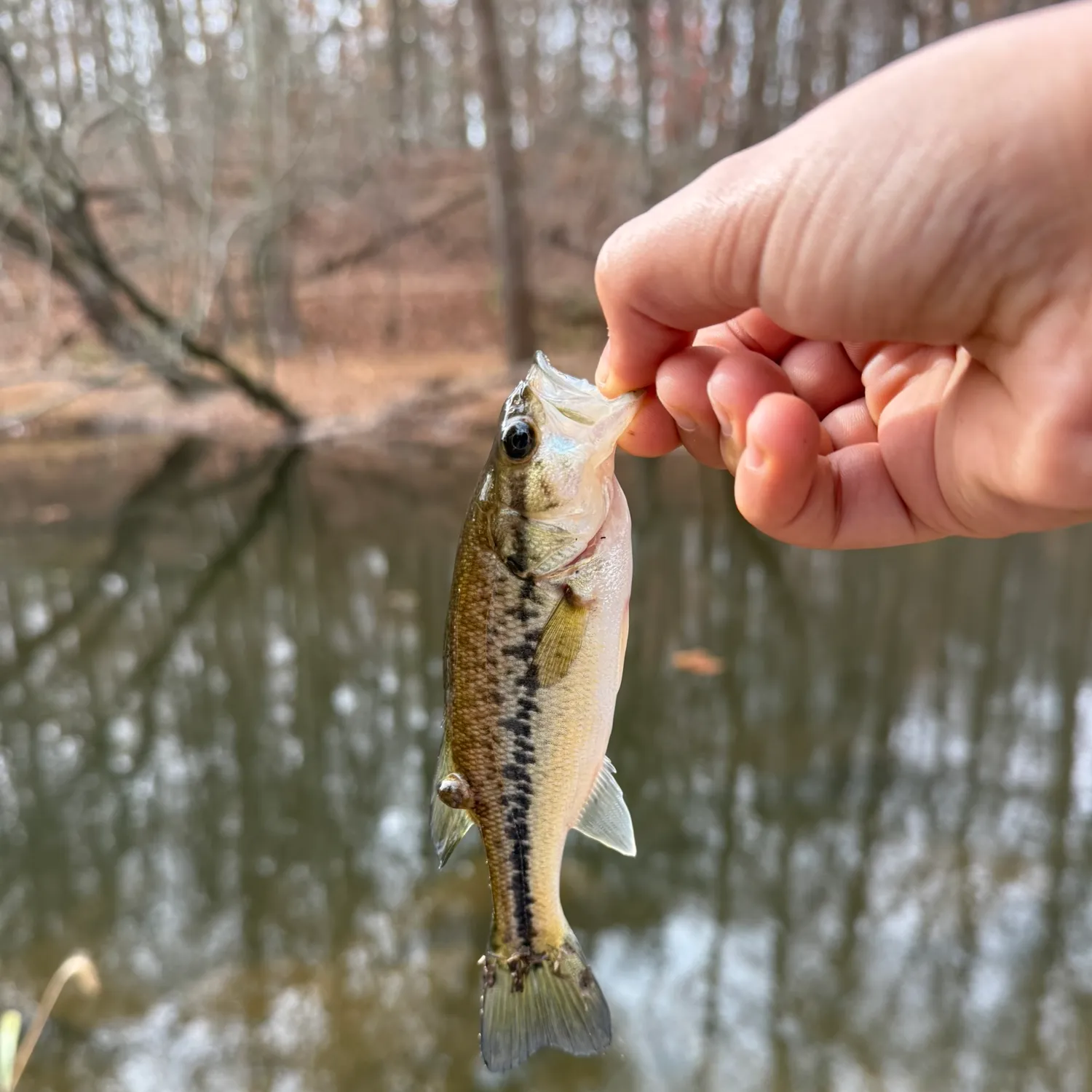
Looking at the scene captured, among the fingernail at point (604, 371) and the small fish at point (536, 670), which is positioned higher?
the fingernail at point (604, 371)

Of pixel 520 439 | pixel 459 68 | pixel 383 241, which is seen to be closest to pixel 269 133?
pixel 383 241

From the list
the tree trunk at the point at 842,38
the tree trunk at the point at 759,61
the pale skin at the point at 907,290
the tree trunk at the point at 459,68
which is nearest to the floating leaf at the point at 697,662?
the pale skin at the point at 907,290

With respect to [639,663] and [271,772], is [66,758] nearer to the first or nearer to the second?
[271,772]

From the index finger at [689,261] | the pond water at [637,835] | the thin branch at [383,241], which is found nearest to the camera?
the index finger at [689,261]

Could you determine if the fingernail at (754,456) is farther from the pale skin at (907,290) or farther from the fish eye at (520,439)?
→ the fish eye at (520,439)

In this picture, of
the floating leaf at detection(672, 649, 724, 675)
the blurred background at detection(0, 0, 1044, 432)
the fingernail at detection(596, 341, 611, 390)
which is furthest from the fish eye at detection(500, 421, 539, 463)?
the blurred background at detection(0, 0, 1044, 432)

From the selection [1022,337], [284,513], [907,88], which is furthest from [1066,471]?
[284,513]

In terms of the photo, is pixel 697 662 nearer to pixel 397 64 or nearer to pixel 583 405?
pixel 583 405
